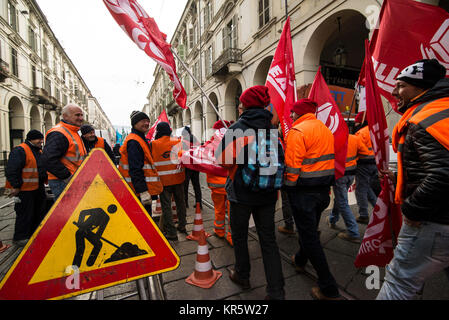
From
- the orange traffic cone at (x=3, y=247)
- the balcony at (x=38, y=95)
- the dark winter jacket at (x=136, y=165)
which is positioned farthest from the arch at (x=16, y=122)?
the dark winter jacket at (x=136, y=165)

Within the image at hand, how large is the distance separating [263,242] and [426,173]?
52.6 inches

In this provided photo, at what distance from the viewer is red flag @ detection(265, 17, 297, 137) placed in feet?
11.3

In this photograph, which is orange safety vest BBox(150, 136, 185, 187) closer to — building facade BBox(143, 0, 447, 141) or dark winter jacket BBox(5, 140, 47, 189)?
dark winter jacket BBox(5, 140, 47, 189)

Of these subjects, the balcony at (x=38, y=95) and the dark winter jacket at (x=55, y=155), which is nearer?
the dark winter jacket at (x=55, y=155)

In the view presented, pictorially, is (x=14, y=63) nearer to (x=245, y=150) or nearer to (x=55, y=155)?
(x=55, y=155)

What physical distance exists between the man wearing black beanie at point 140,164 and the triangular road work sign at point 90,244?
1392mm

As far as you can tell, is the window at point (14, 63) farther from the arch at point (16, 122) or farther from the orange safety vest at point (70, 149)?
the orange safety vest at point (70, 149)

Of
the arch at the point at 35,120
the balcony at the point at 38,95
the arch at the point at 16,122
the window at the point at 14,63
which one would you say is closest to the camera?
the window at the point at 14,63

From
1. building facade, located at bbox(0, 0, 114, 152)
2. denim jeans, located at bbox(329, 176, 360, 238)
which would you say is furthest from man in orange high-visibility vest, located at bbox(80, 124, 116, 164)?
building facade, located at bbox(0, 0, 114, 152)

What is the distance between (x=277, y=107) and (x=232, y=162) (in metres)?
1.88

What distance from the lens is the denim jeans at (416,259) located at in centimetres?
133
